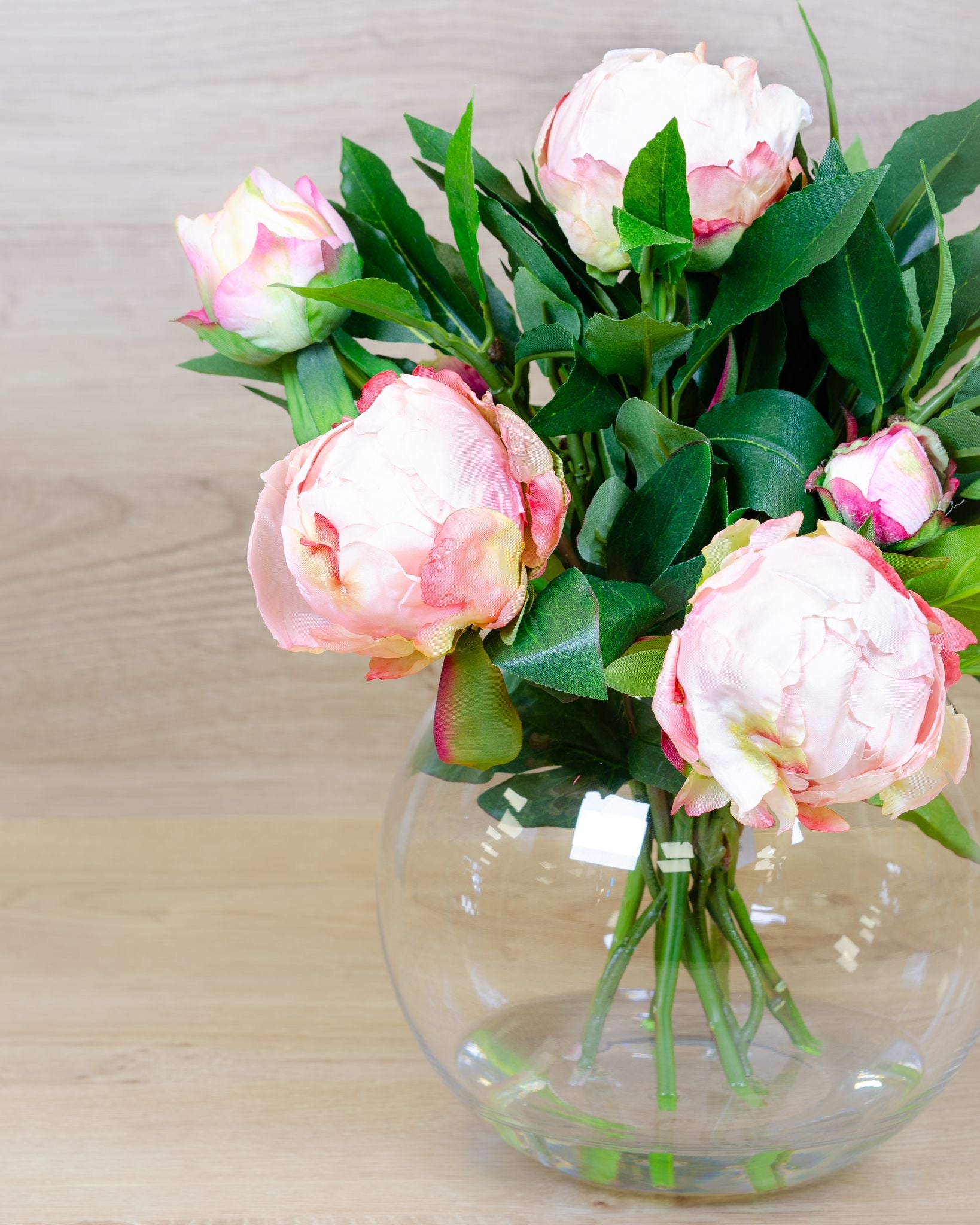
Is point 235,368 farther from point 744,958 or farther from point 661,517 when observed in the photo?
point 744,958

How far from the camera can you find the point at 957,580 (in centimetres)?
37

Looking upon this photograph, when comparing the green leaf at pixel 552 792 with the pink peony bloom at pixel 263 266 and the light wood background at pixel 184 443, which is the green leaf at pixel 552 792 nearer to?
the pink peony bloom at pixel 263 266

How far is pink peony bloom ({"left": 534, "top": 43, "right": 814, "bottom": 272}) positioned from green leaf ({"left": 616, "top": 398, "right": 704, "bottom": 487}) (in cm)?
4

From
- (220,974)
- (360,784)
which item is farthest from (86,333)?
(220,974)

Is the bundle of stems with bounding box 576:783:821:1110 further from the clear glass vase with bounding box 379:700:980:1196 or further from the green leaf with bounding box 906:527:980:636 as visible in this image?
the green leaf with bounding box 906:527:980:636

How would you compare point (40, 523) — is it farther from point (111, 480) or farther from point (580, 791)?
point (580, 791)

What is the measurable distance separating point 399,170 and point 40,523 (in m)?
0.35

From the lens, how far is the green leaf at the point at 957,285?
429 mm

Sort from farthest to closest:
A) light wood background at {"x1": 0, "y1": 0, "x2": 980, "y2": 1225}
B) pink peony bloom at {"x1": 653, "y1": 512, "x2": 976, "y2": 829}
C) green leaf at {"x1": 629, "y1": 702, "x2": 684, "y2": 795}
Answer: light wood background at {"x1": 0, "y1": 0, "x2": 980, "y2": 1225}, green leaf at {"x1": 629, "y1": 702, "x2": 684, "y2": 795}, pink peony bloom at {"x1": 653, "y1": 512, "x2": 976, "y2": 829}

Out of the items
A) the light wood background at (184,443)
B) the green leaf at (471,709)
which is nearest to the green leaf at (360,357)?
the green leaf at (471,709)

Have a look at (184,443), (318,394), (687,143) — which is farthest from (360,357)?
(184,443)

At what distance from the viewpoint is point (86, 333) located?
3.17ft

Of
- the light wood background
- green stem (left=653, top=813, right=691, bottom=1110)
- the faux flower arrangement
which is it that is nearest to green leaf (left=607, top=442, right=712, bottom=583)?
the faux flower arrangement

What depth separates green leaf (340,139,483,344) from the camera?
456 millimetres
